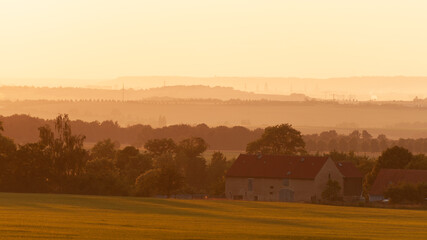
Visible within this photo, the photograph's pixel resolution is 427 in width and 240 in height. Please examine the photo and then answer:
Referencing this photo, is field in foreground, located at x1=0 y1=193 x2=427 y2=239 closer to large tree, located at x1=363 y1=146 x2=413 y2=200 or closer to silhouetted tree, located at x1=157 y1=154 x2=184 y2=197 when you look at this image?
silhouetted tree, located at x1=157 y1=154 x2=184 y2=197

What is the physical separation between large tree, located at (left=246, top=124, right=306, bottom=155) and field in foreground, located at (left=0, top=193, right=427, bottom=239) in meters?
94.3

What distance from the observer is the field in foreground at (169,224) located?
53.0 m

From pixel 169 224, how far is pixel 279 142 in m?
127

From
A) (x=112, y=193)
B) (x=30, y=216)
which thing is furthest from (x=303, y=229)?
(x=112, y=193)

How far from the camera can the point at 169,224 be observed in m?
62.5

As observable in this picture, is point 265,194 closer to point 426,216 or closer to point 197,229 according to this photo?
point 426,216

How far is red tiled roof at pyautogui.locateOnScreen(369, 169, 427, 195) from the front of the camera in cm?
13375

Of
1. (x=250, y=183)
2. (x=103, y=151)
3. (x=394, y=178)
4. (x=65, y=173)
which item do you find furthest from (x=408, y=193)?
(x=103, y=151)

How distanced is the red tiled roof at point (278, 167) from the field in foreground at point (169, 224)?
4997cm

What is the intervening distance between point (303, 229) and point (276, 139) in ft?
414

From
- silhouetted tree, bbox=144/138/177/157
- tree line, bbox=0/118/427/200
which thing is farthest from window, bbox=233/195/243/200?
silhouetted tree, bbox=144/138/177/157

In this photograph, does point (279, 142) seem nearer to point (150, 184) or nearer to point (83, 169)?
point (150, 184)

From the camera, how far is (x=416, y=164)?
144750mm

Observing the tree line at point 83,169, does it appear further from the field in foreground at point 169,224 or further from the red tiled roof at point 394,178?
the field in foreground at point 169,224
